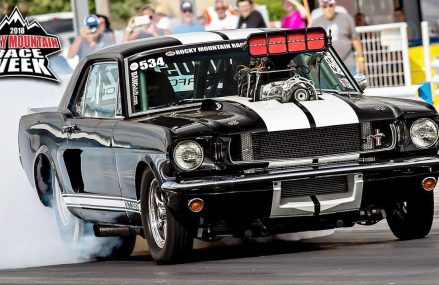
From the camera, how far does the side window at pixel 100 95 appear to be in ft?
33.7

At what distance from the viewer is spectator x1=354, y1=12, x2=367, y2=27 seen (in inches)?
876

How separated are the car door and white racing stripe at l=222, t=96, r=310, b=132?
115cm

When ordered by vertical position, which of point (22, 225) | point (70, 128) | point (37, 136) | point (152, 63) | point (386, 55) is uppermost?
point (152, 63)

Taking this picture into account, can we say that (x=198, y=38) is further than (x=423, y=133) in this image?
Yes

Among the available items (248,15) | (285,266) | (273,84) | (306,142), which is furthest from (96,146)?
(248,15)

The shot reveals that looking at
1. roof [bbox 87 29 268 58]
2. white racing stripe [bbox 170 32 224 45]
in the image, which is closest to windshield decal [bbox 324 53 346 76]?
roof [bbox 87 29 268 58]

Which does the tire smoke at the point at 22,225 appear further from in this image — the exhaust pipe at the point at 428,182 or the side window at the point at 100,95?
the exhaust pipe at the point at 428,182

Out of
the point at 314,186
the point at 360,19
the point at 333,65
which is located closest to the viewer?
the point at 314,186

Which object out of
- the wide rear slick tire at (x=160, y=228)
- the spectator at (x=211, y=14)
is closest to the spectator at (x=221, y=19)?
the spectator at (x=211, y=14)

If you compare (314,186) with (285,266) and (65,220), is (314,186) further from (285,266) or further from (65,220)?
(65,220)

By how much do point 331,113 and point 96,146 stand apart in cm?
180

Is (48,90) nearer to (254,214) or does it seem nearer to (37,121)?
(37,121)

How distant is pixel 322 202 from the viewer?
29.6 ft

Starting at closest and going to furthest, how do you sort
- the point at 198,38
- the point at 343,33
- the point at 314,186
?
the point at 314,186 < the point at 198,38 < the point at 343,33
